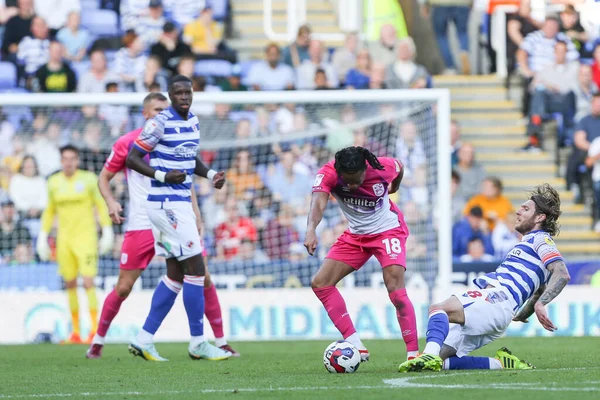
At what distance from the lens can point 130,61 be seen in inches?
707

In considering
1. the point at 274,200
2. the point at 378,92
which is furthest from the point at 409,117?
the point at 274,200

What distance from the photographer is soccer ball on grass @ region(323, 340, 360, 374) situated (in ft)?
26.3

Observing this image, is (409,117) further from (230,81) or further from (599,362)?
(599,362)

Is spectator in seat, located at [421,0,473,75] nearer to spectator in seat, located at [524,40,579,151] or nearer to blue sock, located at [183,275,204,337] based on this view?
spectator in seat, located at [524,40,579,151]

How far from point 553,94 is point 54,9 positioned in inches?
324

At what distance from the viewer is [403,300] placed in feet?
27.5

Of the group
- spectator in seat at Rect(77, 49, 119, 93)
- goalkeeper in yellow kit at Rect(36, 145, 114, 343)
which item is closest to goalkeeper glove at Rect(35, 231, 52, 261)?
goalkeeper in yellow kit at Rect(36, 145, 114, 343)

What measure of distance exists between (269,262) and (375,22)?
769 cm

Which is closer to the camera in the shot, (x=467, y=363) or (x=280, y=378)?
(x=280, y=378)

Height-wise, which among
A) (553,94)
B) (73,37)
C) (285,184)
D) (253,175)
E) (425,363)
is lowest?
(425,363)

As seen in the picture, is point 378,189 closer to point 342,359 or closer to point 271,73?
point 342,359

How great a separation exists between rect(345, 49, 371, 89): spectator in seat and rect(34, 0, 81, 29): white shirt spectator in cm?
472

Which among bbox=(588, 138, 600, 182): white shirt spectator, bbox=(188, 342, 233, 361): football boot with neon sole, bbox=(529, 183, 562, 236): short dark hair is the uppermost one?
bbox=(588, 138, 600, 182): white shirt spectator

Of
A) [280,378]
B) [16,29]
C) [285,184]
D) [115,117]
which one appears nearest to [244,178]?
[285,184]
